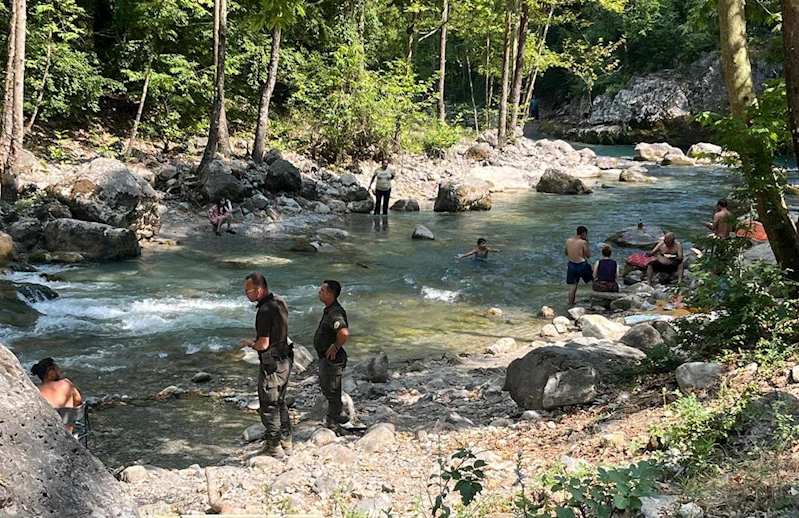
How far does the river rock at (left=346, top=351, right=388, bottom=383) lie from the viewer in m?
8.76

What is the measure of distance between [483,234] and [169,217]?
8375 mm

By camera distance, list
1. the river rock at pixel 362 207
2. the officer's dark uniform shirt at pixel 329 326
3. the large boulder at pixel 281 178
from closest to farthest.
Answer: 1. the officer's dark uniform shirt at pixel 329 326
2. the large boulder at pixel 281 178
3. the river rock at pixel 362 207

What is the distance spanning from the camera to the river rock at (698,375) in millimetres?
5906

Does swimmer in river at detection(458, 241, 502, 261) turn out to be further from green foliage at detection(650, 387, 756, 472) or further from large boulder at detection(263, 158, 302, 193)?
green foliage at detection(650, 387, 756, 472)

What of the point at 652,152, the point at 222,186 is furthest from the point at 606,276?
the point at 652,152

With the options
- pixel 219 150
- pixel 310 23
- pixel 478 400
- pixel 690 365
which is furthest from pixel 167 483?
pixel 310 23

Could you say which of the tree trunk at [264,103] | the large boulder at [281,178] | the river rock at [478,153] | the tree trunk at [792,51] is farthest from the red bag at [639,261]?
the river rock at [478,153]

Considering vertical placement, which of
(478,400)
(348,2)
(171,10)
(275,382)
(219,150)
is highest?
(348,2)

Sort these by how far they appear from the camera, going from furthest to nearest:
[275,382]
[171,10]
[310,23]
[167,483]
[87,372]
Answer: [310,23] < [171,10] < [87,372] < [275,382] < [167,483]

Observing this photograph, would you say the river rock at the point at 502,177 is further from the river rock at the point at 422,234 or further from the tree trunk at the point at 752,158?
the tree trunk at the point at 752,158

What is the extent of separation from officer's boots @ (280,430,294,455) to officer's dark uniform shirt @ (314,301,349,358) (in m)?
0.88

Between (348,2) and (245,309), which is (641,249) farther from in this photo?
(348,2)

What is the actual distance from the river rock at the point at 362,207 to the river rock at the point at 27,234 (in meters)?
9.29

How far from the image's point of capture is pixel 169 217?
18.6m
